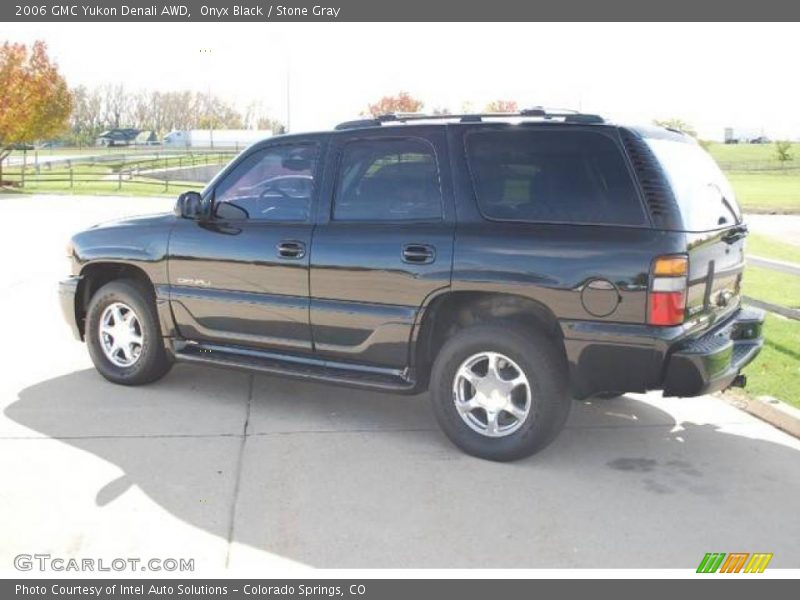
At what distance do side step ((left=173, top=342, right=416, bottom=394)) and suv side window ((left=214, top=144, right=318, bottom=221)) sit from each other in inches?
36.1

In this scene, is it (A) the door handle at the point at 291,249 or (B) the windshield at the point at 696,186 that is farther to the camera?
(A) the door handle at the point at 291,249

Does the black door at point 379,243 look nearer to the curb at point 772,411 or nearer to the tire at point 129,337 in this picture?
the tire at point 129,337

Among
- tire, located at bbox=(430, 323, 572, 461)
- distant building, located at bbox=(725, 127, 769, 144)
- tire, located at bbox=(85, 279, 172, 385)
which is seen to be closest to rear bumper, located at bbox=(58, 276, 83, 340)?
tire, located at bbox=(85, 279, 172, 385)

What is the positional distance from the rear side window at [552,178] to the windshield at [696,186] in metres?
0.26

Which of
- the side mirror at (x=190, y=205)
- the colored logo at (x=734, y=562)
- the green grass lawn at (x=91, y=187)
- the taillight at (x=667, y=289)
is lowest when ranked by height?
the green grass lawn at (x=91, y=187)

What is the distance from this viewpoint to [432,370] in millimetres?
4805

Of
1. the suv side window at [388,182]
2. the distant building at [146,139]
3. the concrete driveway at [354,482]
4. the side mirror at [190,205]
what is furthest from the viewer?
the distant building at [146,139]

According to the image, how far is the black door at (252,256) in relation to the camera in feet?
17.2

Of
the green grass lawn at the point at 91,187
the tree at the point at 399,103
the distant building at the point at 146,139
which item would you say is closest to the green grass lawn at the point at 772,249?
the green grass lawn at the point at 91,187

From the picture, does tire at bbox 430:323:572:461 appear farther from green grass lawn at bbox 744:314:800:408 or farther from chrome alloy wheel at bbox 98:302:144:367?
chrome alloy wheel at bbox 98:302:144:367

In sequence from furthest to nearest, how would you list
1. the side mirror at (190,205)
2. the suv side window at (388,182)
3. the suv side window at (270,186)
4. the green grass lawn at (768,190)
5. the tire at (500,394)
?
the green grass lawn at (768,190)
the side mirror at (190,205)
the suv side window at (270,186)
the suv side window at (388,182)
the tire at (500,394)

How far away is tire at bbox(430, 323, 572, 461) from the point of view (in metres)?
4.48

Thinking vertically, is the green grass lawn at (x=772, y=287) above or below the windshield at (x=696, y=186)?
below
